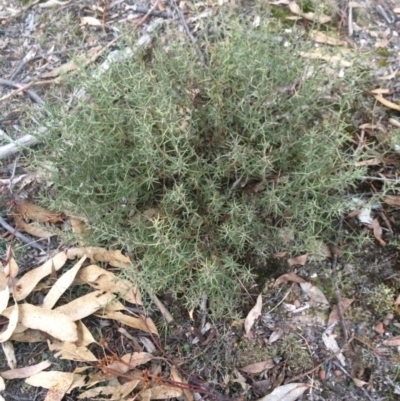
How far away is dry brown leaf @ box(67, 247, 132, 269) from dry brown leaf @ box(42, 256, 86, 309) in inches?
1.5

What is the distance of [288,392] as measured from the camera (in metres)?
2.29

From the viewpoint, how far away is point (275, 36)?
2676 millimetres

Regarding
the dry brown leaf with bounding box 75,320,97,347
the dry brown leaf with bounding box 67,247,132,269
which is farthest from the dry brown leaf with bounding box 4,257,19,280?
the dry brown leaf with bounding box 75,320,97,347

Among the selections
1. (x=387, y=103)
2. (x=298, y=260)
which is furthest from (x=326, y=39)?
(x=298, y=260)

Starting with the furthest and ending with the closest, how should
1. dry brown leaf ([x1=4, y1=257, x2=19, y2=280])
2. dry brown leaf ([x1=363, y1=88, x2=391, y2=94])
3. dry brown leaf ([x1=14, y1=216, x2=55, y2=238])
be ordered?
dry brown leaf ([x1=363, y1=88, x2=391, y2=94]) < dry brown leaf ([x1=14, y1=216, x2=55, y2=238]) < dry brown leaf ([x1=4, y1=257, x2=19, y2=280])

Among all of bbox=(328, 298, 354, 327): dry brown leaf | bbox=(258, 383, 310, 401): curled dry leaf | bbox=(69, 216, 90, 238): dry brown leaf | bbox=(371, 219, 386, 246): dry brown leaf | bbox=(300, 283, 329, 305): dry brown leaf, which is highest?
bbox=(69, 216, 90, 238): dry brown leaf

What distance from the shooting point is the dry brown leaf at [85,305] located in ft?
8.15

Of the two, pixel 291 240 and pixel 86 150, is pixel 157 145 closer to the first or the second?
pixel 86 150

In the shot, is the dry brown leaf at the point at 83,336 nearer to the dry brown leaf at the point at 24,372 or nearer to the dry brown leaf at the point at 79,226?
the dry brown leaf at the point at 24,372

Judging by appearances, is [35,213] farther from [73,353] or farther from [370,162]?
[370,162]

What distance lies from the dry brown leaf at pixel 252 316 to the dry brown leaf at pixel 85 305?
1.86ft

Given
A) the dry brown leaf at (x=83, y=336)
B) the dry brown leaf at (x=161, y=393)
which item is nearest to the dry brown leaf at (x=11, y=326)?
the dry brown leaf at (x=83, y=336)

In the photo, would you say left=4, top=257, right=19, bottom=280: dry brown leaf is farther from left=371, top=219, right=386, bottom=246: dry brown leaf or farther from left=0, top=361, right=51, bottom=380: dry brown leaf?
left=371, top=219, right=386, bottom=246: dry brown leaf

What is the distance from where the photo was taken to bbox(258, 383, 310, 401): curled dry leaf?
2.29 m
